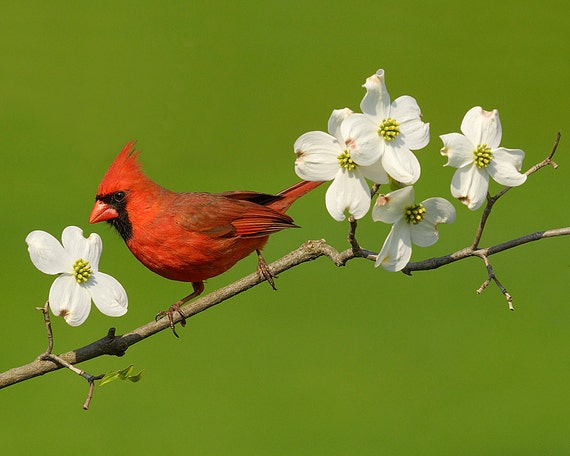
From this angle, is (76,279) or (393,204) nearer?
(393,204)

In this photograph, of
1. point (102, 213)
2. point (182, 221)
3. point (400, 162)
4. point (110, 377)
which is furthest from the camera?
point (182, 221)

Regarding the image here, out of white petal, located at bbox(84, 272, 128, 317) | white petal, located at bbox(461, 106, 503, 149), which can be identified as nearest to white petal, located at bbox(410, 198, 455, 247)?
white petal, located at bbox(461, 106, 503, 149)

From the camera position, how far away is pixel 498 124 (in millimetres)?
1196

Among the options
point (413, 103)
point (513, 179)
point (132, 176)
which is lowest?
point (513, 179)

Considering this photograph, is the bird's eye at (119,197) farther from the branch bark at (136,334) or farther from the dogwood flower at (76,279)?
the dogwood flower at (76,279)

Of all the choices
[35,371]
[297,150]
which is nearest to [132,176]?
[35,371]

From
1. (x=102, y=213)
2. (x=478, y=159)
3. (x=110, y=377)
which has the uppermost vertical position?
(x=102, y=213)

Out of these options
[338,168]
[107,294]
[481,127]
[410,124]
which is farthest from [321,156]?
[107,294]

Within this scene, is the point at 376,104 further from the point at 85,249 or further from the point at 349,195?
the point at 85,249

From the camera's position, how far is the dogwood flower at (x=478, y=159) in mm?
1146

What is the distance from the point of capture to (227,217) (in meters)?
2.02

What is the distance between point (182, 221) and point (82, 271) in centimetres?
69

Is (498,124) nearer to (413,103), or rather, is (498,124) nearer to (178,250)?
(413,103)

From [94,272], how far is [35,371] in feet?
0.85
